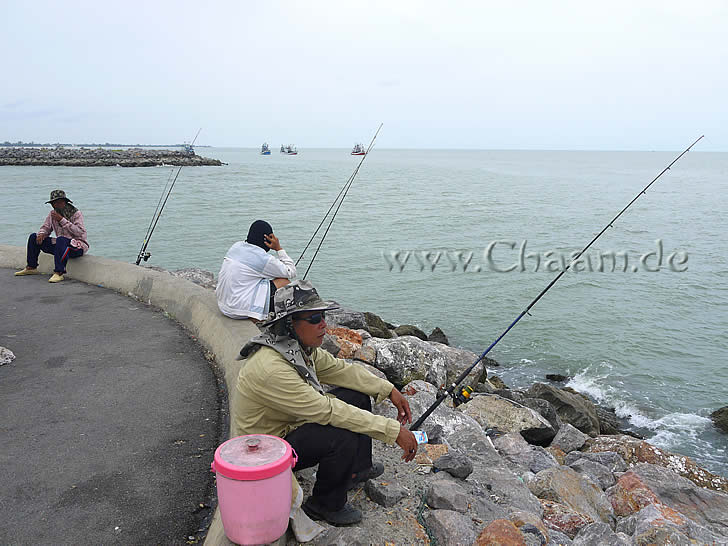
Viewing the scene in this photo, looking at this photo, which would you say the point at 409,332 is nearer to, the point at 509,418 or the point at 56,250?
the point at 509,418

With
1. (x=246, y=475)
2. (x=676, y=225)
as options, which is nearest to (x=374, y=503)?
(x=246, y=475)

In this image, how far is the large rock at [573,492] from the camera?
14.3 feet

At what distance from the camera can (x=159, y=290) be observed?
21.9 feet

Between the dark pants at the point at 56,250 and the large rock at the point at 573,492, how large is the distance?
21.1ft

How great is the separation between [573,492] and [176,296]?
4.54 meters

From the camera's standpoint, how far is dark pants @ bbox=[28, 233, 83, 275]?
7.44 m

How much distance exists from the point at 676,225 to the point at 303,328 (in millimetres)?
30310

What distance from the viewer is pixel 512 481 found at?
13.5ft

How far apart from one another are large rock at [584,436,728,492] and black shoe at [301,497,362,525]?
4342mm

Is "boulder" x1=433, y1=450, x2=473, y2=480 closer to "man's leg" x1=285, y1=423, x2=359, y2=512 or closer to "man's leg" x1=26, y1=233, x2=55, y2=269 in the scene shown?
"man's leg" x1=285, y1=423, x2=359, y2=512

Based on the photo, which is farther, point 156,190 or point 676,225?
point 156,190

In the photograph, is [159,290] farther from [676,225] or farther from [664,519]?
[676,225]

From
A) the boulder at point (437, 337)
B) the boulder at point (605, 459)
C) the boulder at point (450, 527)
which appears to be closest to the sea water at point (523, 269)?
the boulder at point (437, 337)

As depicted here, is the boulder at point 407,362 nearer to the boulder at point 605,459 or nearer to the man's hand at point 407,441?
the boulder at point 605,459
